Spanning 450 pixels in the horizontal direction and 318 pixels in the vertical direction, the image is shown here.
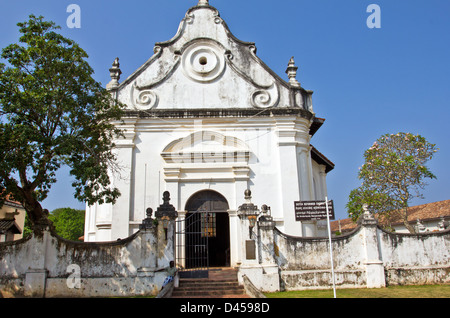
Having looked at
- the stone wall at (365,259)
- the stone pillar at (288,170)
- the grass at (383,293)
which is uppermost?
the stone pillar at (288,170)

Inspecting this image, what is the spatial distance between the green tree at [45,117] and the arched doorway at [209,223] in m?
3.92

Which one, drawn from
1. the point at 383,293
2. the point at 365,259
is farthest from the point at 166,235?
the point at 383,293

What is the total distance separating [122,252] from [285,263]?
518 centimetres

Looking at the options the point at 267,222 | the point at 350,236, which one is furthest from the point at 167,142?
the point at 350,236

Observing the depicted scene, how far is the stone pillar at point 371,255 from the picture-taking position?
40.1 feet

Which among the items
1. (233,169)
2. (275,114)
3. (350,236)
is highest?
(275,114)

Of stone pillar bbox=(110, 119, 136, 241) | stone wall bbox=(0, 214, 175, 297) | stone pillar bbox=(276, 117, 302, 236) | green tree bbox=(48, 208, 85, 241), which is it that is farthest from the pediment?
green tree bbox=(48, 208, 85, 241)

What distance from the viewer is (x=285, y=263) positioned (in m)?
12.2

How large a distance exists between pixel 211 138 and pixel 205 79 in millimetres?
2695

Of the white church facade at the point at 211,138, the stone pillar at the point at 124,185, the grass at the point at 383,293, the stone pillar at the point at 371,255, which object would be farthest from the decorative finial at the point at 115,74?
the stone pillar at the point at 371,255

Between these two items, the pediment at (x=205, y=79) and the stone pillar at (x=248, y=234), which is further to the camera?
the pediment at (x=205, y=79)

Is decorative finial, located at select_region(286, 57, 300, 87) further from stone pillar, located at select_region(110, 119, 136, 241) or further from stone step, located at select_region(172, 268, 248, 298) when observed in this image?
stone step, located at select_region(172, 268, 248, 298)

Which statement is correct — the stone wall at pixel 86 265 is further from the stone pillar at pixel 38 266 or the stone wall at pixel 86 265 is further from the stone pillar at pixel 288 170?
the stone pillar at pixel 288 170
